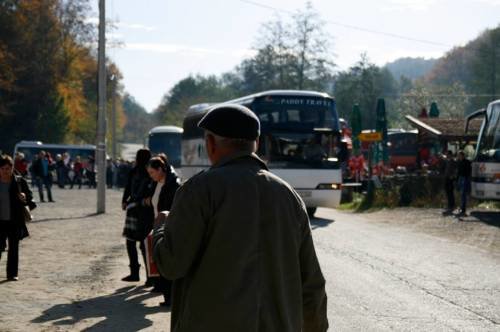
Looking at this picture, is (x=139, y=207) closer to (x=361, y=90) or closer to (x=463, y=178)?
(x=463, y=178)

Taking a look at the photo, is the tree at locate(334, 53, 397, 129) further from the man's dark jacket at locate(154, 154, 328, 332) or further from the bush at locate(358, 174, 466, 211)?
the man's dark jacket at locate(154, 154, 328, 332)

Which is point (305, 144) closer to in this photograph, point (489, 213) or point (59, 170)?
point (489, 213)

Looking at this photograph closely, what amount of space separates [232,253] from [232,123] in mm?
572

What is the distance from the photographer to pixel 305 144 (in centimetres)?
2603

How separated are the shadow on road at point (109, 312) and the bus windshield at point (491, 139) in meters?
16.3

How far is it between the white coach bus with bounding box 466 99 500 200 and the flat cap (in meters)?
21.9

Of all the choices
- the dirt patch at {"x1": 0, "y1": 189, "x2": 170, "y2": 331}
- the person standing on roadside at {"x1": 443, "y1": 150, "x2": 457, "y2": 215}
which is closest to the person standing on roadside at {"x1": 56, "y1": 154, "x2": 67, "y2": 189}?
the person standing on roadside at {"x1": 443, "y1": 150, "x2": 457, "y2": 215}

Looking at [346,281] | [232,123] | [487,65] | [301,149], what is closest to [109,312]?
[346,281]

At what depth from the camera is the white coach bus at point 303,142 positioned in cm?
2567

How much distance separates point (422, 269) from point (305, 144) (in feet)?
39.9

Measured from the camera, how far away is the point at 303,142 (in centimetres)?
2602

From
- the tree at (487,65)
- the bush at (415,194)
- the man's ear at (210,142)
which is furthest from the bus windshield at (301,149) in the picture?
the tree at (487,65)

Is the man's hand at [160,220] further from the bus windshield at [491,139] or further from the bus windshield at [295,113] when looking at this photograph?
the bus windshield at [491,139]

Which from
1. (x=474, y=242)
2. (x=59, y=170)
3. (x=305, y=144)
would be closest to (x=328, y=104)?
(x=305, y=144)
